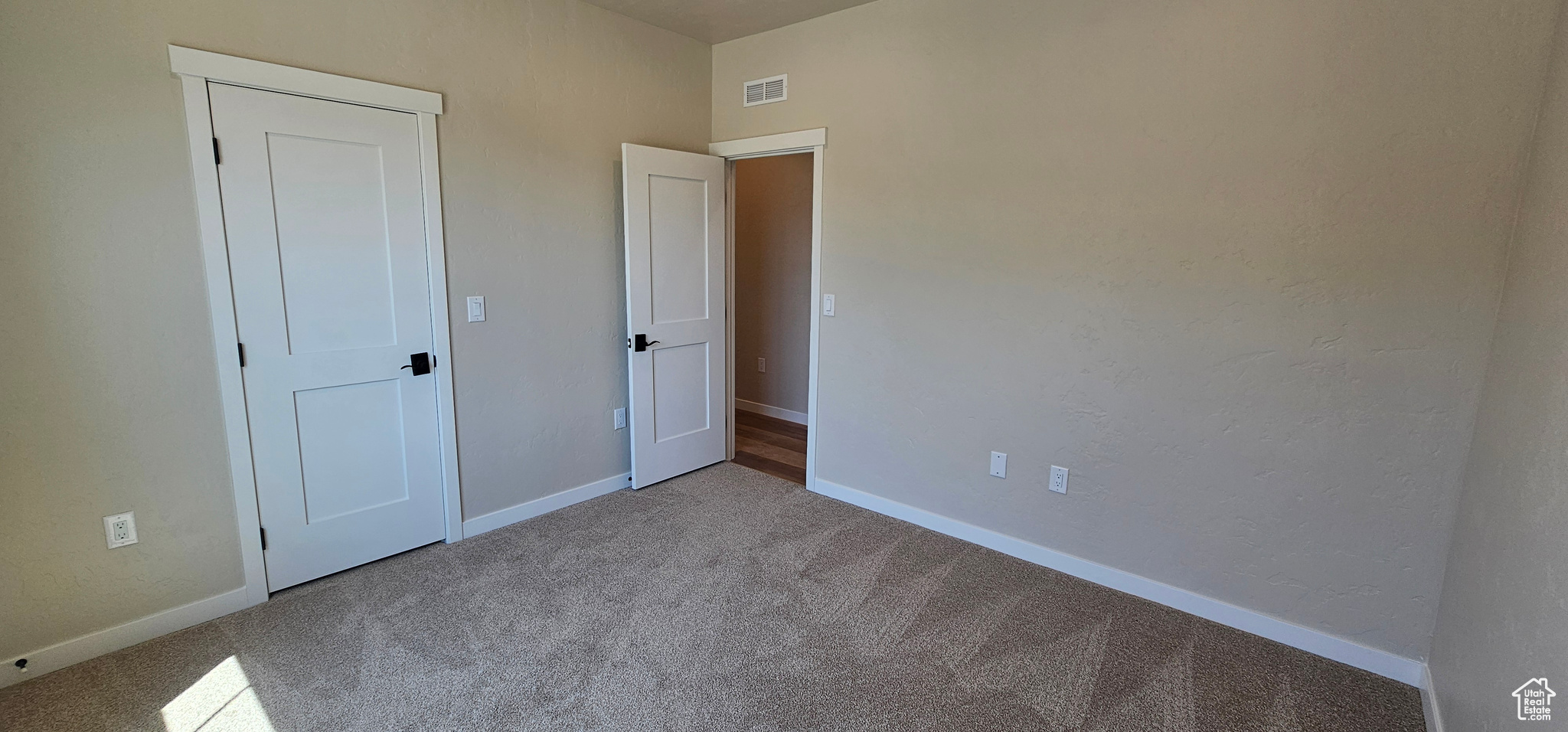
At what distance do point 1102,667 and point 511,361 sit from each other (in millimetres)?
2880

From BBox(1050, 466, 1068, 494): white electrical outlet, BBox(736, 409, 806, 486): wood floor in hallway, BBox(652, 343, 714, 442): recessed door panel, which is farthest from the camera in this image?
BBox(736, 409, 806, 486): wood floor in hallway

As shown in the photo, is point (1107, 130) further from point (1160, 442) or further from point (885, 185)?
point (1160, 442)

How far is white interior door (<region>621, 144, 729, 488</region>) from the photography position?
3.60m

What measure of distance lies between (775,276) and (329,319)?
3440mm

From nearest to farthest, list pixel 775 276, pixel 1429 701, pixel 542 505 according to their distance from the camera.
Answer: pixel 1429 701 → pixel 542 505 → pixel 775 276


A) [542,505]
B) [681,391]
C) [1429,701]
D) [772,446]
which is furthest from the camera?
[772,446]

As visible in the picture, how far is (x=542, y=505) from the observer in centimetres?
351

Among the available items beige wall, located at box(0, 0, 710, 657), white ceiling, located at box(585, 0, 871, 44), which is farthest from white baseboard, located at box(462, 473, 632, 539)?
white ceiling, located at box(585, 0, 871, 44)

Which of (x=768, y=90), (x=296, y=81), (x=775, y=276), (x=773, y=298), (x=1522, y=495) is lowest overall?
(x=1522, y=495)

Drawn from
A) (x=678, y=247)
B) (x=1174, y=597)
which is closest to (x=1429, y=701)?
(x=1174, y=597)

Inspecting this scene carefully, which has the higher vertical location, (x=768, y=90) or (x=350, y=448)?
(x=768, y=90)

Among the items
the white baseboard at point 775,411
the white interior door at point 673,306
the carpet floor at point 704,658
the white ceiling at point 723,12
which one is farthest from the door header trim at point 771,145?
the white baseboard at point 775,411

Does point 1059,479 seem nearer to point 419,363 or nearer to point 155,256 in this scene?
point 419,363

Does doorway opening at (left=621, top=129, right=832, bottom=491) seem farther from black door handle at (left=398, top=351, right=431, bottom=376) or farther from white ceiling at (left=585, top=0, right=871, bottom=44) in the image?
black door handle at (left=398, top=351, right=431, bottom=376)
